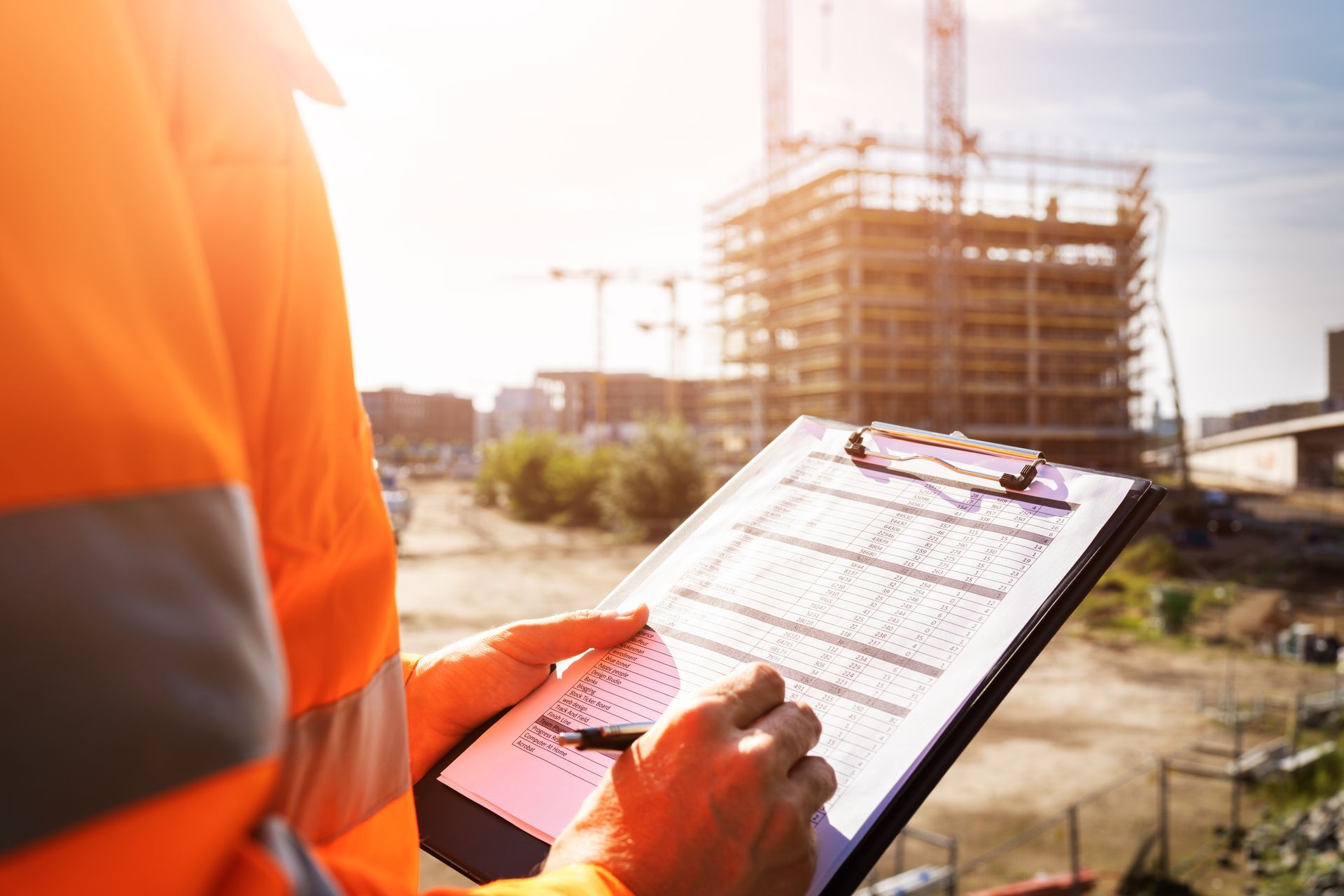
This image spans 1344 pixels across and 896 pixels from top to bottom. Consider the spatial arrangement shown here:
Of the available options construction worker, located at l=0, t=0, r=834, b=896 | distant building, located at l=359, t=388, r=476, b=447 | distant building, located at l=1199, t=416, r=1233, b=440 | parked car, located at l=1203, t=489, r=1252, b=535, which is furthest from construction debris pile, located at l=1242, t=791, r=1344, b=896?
distant building, located at l=359, t=388, r=476, b=447

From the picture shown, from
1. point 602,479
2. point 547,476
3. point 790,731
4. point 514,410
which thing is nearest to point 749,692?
point 790,731

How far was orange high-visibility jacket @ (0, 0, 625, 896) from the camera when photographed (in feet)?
1.29

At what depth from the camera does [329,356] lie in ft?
1.99

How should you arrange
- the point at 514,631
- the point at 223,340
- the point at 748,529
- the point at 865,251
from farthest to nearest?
the point at 865,251
the point at 748,529
the point at 514,631
the point at 223,340

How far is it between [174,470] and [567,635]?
842 mm

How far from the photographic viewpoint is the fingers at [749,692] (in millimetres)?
917

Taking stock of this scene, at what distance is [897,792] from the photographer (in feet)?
3.23

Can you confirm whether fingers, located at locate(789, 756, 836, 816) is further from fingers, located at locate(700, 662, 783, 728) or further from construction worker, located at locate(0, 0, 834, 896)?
construction worker, located at locate(0, 0, 834, 896)

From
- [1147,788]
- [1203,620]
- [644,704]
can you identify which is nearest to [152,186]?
[644,704]

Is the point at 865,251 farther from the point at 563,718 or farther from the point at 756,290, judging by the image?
the point at 563,718

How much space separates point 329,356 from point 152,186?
0.17 metres

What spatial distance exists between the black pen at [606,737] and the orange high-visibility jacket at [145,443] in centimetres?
37

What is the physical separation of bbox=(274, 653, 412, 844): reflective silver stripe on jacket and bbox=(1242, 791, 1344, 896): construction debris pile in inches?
467

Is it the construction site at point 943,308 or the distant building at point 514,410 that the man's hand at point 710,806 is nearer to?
the construction site at point 943,308
